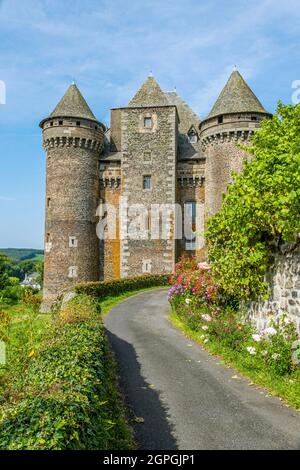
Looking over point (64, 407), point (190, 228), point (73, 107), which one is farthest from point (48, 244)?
point (64, 407)

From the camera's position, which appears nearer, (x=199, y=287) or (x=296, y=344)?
(x=296, y=344)

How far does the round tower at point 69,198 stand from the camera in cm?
3209

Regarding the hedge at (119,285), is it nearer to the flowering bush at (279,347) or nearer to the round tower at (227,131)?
the round tower at (227,131)

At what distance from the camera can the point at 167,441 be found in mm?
6609

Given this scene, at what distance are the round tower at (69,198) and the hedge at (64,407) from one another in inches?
937

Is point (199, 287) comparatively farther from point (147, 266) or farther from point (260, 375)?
point (147, 266)

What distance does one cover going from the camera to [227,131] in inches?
1218

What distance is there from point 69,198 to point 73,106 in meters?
7.69

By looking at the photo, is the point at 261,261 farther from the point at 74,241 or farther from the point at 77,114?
the point at 77,114

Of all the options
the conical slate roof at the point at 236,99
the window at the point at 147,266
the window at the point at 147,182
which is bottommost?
the window at the point at 147,266

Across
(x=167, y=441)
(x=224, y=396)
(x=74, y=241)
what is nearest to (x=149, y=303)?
(x=74, y=241)

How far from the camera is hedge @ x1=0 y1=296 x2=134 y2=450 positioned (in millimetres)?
4379

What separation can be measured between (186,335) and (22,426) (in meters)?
10.7


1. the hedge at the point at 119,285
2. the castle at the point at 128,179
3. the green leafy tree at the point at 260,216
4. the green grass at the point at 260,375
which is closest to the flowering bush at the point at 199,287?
the green leafy tree at the point at 260,216
